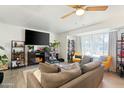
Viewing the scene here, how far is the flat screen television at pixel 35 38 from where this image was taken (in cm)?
547

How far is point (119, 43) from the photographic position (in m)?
4.41

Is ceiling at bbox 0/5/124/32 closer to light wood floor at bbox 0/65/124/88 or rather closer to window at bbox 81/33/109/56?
window at bbox 81/33/109/56

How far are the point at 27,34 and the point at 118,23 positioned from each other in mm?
4367

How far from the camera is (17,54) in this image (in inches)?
205

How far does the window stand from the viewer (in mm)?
5549

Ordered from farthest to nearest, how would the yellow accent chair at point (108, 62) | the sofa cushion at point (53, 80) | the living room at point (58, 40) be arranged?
1. the yellow accent chair at point (108, 62)
2. the living room at point (58, 40)
3. the sofa cushion at point (53, 80)

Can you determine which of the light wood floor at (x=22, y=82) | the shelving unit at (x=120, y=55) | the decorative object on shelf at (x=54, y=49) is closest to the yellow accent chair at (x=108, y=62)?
the shelving unit at (x=120, y=55)

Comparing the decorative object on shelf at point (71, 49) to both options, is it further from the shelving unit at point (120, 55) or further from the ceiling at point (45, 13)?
the shelving unit at point (120, 55)

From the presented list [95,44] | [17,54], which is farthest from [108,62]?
[17,54]

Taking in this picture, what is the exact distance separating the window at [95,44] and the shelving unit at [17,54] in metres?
3.94

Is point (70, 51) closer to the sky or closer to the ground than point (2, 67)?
closer to the sky
